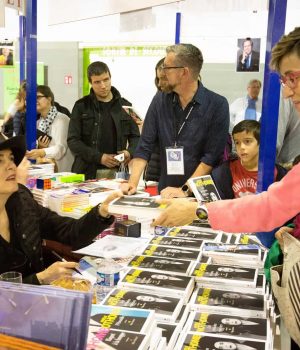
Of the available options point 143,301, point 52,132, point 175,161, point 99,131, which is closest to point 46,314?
point 143,301

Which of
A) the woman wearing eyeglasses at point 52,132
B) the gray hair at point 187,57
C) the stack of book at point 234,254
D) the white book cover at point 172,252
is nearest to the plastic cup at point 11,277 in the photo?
the white book cover at point 172,252

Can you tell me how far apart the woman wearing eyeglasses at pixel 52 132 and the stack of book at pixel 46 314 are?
129 inches

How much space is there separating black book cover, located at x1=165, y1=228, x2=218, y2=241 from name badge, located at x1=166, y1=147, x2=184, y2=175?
0.75m

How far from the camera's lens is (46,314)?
99 cm

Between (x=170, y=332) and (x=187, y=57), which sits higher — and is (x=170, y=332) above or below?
below

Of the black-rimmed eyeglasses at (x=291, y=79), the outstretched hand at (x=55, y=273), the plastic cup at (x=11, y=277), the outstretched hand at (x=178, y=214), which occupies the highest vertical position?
the black-rimmed eyeglasses at (x=291, y=79)

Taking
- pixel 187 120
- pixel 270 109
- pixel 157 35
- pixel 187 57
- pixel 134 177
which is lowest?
pixel 134 177

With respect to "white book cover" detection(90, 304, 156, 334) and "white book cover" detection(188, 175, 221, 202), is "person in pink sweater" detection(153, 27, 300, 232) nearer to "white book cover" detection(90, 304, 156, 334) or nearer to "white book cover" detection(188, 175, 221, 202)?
"white book cover" detection(90, 304, 156, 334)

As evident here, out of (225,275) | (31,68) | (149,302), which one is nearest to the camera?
(149,302)

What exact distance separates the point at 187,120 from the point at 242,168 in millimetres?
506

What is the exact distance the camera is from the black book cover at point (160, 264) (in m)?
1.91

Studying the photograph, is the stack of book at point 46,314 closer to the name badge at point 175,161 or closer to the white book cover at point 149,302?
the white book cover at point 149,302

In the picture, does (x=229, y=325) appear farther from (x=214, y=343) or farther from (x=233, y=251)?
(x=233, y=251)

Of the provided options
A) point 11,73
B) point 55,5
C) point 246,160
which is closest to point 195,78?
point 246,160
